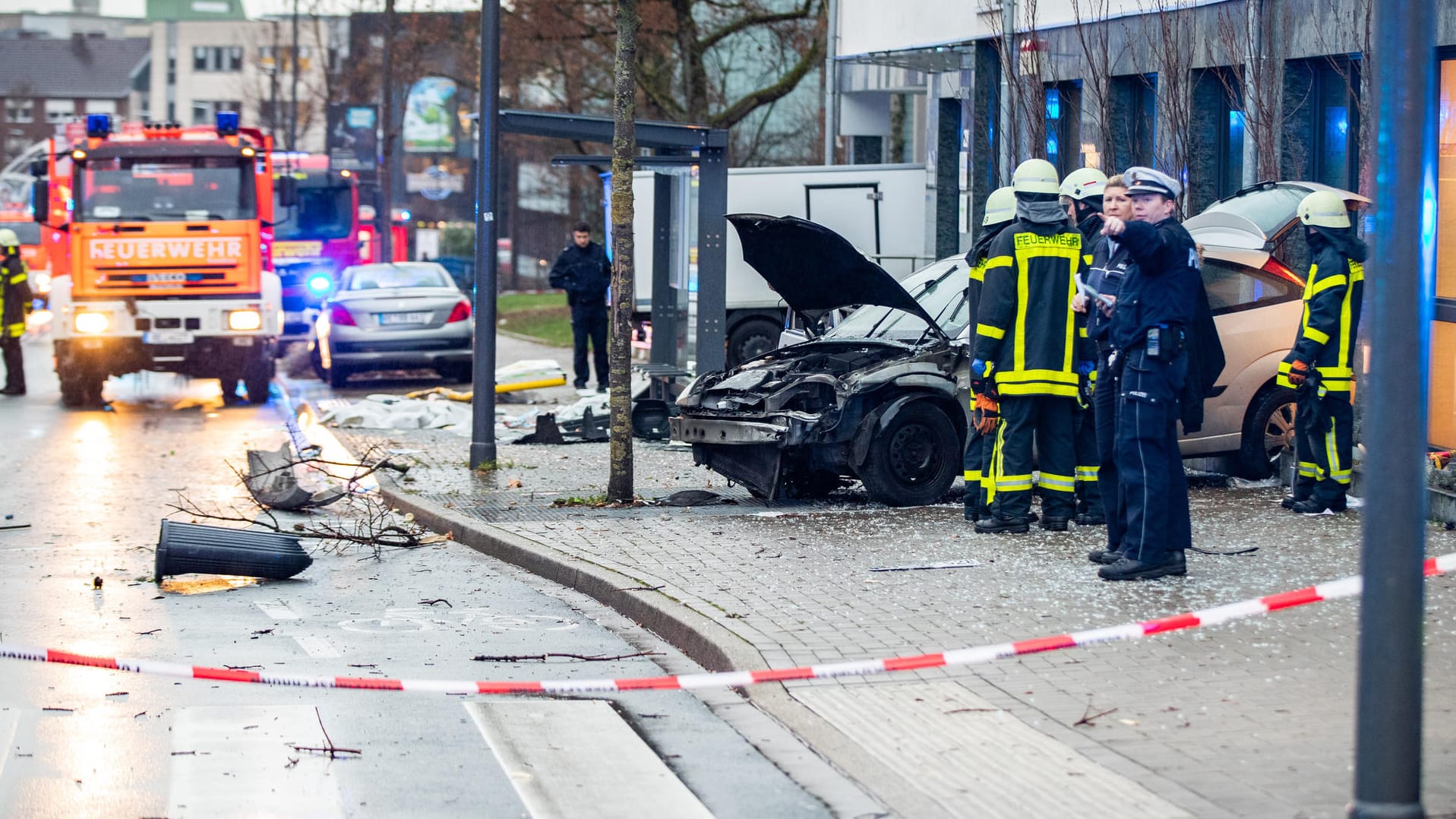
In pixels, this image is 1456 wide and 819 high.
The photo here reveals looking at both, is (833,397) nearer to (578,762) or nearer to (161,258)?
(578,762)

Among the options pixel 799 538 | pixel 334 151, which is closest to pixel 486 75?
pixel 799 538

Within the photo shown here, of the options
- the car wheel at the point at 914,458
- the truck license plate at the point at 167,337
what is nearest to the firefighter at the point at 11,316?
the truck license plate at the point at 167,337

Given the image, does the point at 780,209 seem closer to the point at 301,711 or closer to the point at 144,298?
the point at 144,298

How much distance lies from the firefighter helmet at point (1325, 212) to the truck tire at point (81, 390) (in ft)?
47.6

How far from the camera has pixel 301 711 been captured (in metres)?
6.15

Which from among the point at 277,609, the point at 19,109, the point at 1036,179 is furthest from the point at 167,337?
the point at 19,109

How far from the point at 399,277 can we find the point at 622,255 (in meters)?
12.7

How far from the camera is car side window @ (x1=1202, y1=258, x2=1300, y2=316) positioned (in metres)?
11.6

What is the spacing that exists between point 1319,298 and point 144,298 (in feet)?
45.5

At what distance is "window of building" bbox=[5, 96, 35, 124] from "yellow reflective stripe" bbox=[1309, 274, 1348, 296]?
11393cm

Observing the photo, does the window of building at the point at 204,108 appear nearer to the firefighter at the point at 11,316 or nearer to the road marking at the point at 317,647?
the firefighter at the point at 11,316

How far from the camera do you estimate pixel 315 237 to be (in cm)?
2997

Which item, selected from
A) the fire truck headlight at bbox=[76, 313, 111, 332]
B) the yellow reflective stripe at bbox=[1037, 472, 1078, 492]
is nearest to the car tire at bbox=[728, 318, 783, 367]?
the fire truck headlight at bbox=[76, 313, 111, 332]

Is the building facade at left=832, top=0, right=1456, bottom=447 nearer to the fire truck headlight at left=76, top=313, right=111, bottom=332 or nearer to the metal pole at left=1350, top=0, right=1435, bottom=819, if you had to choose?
the metal pole at left=1350, top=0, right=1435, bottom=819
